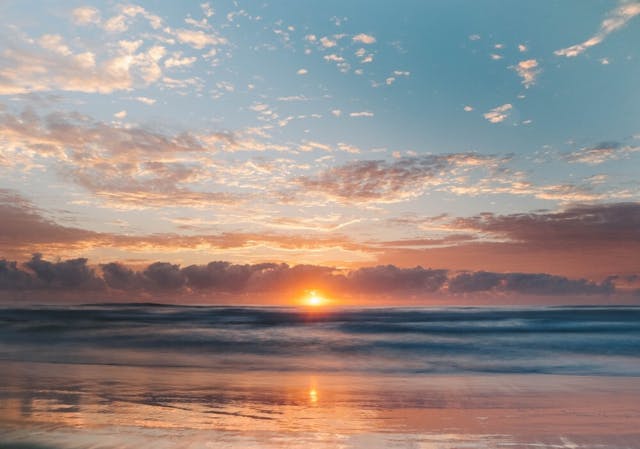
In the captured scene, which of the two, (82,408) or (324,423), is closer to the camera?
(324,423)

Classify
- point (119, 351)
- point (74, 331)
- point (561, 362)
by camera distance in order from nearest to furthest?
point (561, 362) < point (119, 351) < point (74, 331)

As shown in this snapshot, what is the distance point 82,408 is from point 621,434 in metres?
9.02

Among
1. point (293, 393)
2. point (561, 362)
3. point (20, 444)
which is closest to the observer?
point (20, 444)

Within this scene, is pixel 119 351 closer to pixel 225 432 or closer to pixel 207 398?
pixel 207 398

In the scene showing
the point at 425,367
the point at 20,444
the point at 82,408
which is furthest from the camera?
the point at 425,367

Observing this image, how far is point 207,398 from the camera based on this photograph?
34.6ft

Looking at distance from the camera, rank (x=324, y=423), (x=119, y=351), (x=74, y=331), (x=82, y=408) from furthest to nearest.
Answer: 1. (x=74, y=331)
2. (x=119, y=351)
3. (x=82, y=408)
4. (x=324, y=423)

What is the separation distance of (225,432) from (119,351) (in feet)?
57.5

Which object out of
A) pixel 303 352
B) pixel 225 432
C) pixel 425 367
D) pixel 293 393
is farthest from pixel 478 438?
pixel 303 352

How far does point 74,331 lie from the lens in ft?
114

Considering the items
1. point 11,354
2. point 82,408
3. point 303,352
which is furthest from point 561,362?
point 11,354

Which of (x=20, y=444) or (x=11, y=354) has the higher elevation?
(x=20, y=444)

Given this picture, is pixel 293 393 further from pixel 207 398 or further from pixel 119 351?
pixel 119 351

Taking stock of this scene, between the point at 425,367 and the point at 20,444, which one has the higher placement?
the point at 20,444
